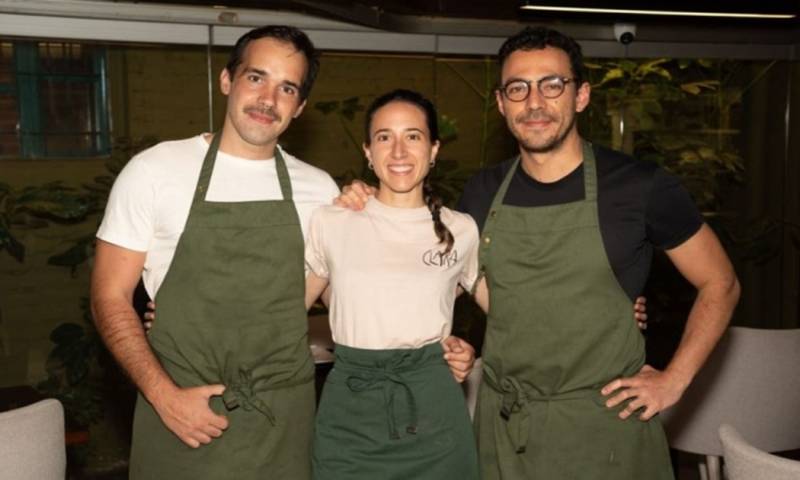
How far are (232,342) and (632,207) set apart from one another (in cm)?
101

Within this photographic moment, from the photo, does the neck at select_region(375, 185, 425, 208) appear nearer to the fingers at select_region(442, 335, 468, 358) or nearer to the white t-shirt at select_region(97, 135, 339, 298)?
the white t-shirt at select_region(97, 135, 339, 298)

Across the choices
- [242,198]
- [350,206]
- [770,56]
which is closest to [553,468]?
[350,206]

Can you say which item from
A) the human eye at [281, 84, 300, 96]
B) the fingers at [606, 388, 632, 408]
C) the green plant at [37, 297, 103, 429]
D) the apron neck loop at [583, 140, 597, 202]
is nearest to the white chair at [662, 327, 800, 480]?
the fingers at [606, 388, 632, 408]

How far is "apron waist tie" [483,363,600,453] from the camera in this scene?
7.36ft

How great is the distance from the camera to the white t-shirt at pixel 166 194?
220 cm

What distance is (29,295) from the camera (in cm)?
422

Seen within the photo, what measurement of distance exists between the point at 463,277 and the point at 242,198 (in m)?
0.59

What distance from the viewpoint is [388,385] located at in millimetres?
2123

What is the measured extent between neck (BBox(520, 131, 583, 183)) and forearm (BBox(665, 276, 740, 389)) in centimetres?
46

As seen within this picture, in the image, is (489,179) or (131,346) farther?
(489,179)

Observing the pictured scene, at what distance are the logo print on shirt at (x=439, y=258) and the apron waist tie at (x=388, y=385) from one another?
0.27 meters

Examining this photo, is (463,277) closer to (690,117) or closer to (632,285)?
(632,285)

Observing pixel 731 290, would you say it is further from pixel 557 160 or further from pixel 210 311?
pixel 210 311

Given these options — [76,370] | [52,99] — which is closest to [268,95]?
[52,99]
